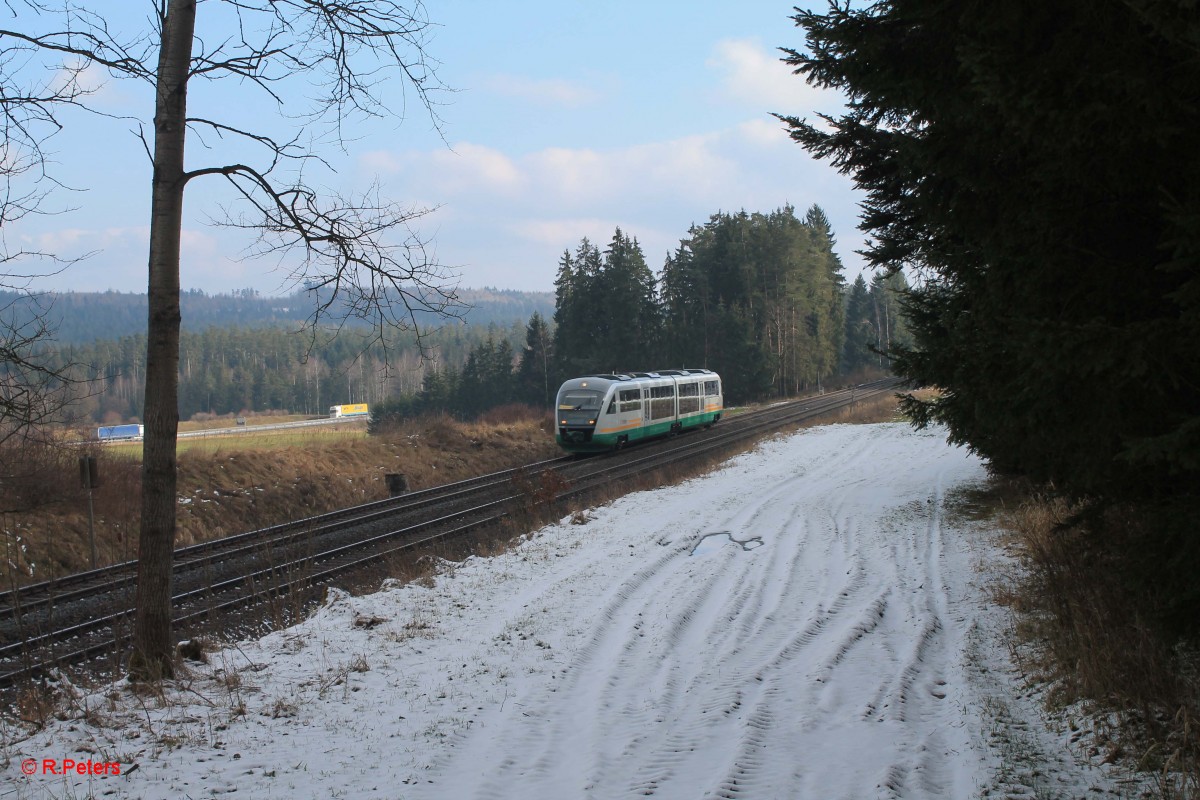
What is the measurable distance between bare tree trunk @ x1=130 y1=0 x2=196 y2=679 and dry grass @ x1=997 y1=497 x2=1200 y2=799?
21.4 ft

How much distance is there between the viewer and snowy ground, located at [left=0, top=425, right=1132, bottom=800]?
4316 mm

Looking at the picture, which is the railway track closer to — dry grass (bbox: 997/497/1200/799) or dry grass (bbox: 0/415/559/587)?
dry grass (bbox: 0/415/559/587)

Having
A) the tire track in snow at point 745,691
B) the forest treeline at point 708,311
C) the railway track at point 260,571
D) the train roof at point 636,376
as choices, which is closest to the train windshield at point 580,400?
the train roof at point 636,376

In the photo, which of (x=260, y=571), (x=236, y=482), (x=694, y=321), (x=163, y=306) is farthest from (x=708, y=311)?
(x=163, y=306)

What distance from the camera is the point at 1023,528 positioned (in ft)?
29.2

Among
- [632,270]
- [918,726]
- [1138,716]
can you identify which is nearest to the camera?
[1138,716]

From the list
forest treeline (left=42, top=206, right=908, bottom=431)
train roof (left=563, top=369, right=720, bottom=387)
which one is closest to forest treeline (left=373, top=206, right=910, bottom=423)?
forest treeline (left=42, top=206, right=908, bottom=431)

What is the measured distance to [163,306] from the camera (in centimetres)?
601

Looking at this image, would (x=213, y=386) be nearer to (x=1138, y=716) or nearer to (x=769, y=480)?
(x=769, y=480)

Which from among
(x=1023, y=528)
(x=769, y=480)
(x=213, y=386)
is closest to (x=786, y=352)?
(x=769, y=480)

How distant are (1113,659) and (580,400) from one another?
2361 cm

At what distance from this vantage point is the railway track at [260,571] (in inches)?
339

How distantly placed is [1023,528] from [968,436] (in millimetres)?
1278

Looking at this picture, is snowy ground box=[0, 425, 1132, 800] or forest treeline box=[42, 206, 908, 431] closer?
snowy ground box=[0, 425, 1132, 800]
